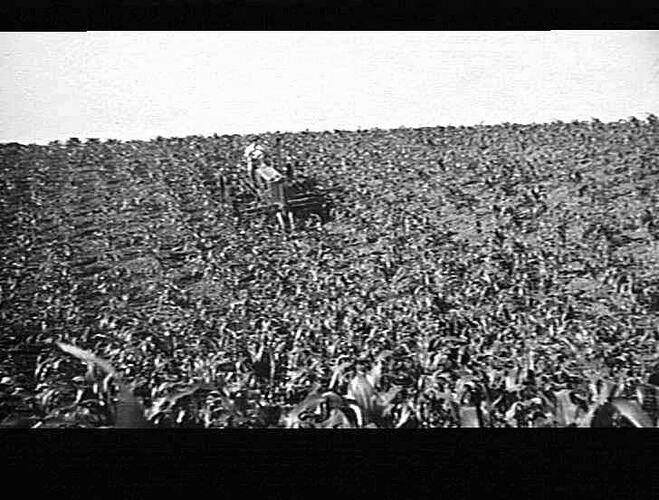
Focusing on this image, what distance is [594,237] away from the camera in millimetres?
2947

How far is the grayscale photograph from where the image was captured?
111 inches

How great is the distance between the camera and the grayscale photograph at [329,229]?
281 cm

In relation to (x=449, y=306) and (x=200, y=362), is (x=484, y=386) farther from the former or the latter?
(x=200, y=362)

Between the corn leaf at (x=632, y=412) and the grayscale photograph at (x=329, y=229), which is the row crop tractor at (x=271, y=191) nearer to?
the grayscale photograph at (x=329, y=229)

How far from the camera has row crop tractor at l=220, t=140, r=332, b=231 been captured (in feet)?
9.83

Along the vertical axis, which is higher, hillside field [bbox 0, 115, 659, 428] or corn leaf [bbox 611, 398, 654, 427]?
hillside field [bbox 0, 115, 659, 428]
